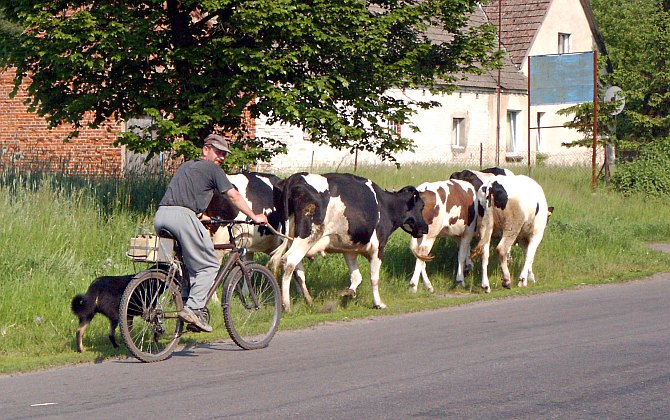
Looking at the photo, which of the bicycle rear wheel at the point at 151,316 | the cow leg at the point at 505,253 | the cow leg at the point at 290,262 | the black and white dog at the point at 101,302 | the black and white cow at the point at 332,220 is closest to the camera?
the bicycle rear wheel at the point at 151,316

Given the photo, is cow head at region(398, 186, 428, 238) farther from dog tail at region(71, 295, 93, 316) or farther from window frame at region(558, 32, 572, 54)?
window frame at region(558, 32, 572, 54)

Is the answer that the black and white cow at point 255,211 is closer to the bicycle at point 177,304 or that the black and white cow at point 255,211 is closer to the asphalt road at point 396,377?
the asphalt road at point 396,377

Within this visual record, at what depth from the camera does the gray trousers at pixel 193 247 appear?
428 inches

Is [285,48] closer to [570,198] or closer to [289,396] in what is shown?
A: [289,396]

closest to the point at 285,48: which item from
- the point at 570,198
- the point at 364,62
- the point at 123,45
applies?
the point at 364,62

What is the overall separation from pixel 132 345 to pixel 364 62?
8437mm

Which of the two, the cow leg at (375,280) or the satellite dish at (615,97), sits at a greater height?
the satellite dish at (615,97)

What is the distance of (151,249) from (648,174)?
923 inches

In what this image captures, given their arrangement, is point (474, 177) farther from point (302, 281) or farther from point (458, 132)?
point (458, 132)

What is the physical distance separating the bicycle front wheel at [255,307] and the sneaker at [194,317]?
0.41 metres

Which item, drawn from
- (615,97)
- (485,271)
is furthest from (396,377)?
(615,97)

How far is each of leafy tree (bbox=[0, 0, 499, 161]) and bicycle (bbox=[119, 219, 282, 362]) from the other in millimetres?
5428

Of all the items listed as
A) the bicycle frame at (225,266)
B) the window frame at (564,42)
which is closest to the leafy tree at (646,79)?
the window frame at (564,42)

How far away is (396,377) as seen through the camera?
31.6 ft
